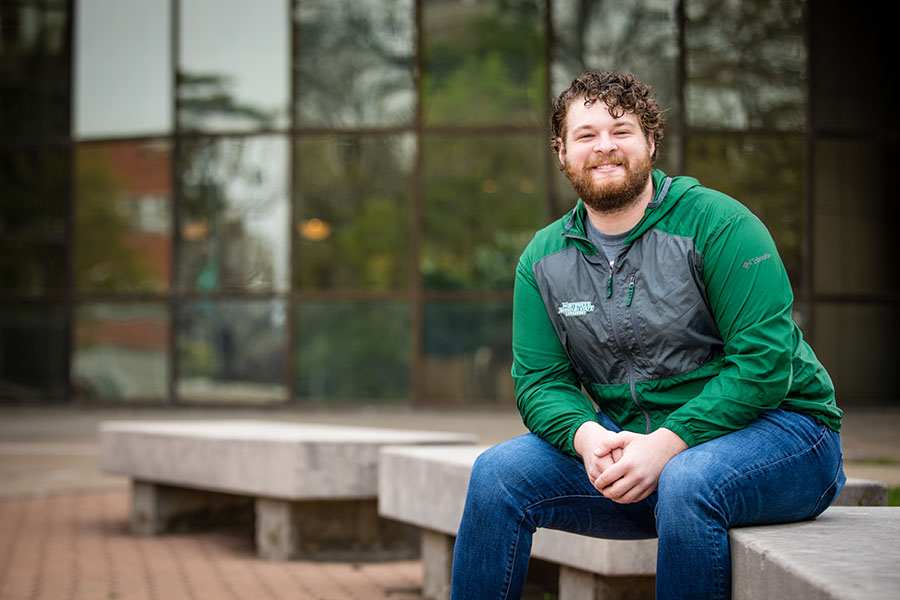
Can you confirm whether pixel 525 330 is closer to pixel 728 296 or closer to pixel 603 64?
pixel 728 296

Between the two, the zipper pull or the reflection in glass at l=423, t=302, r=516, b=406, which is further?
the reflection in glass at l=423, t=302, r=516, b=406

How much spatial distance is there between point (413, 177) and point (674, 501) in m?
12.5

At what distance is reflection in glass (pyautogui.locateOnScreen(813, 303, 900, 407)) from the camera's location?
15023 millimetres

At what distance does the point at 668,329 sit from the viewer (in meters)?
2.86

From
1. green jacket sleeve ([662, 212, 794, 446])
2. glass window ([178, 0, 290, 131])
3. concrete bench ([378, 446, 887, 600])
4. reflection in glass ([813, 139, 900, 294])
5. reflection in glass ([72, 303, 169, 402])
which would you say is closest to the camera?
green jacket sleeve ([662, 212, 794, 446])

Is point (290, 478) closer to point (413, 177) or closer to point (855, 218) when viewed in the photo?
point (413, 177)

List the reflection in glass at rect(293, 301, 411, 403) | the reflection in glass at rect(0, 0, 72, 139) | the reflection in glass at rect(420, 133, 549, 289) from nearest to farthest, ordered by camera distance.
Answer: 1. the reflection in glass at rect(420, 133, 549, 289)
2. the reflection in glass at rect(293, 301, 411, 403)
3. the reflection in glass at rect(0, 0, 72, 139)

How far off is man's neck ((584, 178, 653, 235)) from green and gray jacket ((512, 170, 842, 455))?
0.10 feet

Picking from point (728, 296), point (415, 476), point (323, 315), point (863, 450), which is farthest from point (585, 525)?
point (323, 315)

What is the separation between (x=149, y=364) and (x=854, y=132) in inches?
409

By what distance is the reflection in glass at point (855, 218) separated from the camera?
49.7ft

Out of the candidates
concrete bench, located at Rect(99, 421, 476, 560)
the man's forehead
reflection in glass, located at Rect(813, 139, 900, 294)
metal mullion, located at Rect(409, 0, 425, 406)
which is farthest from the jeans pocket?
reflection in glass, located at Rect(813, 139, 900, 294)

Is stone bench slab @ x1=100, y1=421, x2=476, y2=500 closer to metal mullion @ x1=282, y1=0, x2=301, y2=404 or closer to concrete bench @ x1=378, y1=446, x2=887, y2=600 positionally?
concrete bench @ x1=378, y1=446, x2=887, y2=600

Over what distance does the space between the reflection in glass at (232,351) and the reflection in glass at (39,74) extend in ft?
11.8
